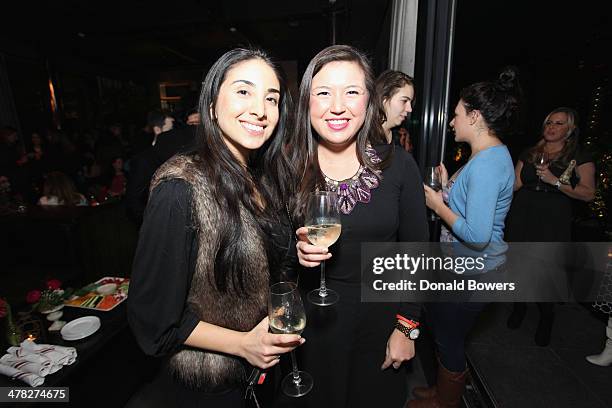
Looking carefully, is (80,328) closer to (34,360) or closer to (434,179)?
(34,360)

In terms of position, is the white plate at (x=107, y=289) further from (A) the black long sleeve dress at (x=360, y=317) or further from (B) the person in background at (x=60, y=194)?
(B) the person in background at (x=60, y=194)

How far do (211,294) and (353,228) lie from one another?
26.4 inches

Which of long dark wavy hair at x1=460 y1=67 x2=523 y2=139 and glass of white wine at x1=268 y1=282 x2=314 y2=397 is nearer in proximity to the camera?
glass of white wine at x1=268 y1=282 x2=314 y2=397

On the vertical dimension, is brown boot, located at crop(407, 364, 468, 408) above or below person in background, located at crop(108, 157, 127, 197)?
below

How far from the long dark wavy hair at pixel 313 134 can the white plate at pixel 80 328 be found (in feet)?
5.55

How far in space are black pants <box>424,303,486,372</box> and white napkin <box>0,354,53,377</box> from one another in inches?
86.6

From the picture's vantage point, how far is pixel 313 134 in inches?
63.3

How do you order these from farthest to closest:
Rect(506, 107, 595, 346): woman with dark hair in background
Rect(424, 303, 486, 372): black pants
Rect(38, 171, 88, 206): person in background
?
Rect(38, 171, 88, 206): person in background, Rect(506, 107, 595, 346): woman with dark hair in background, Rect(424, 303, 486, 372): black pants

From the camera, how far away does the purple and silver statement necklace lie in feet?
4.74

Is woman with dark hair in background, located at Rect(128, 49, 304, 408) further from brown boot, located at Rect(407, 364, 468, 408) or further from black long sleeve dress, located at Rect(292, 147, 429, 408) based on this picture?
brown boot, located at Rect(407, 364, 468, 408)

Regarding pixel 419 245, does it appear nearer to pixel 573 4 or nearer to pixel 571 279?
pixel 571 279

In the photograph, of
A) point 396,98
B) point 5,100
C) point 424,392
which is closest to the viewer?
point 424,392

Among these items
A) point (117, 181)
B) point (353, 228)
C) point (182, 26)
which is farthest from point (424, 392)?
point (182, 26)

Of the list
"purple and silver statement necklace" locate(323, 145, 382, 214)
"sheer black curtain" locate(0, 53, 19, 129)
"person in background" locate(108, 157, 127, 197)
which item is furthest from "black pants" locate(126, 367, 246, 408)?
"sheer black curtain" locate(0, 53, 19, 129)
